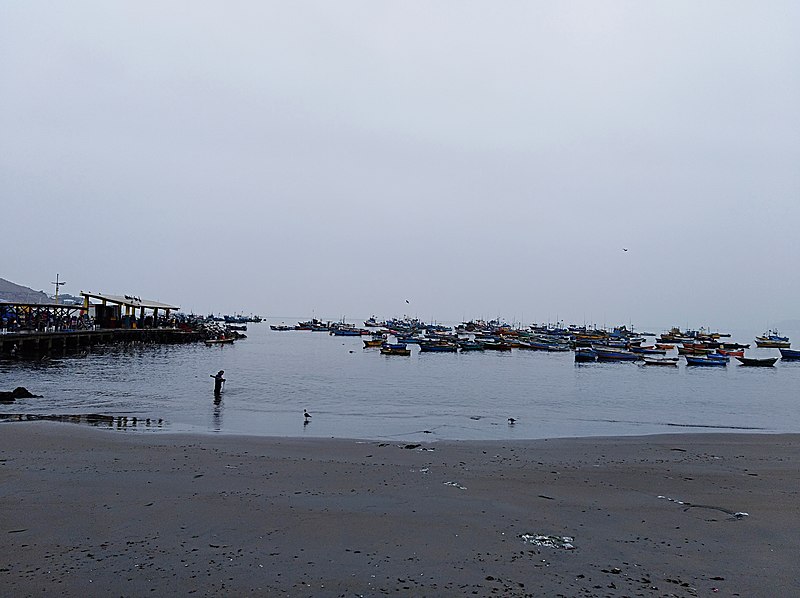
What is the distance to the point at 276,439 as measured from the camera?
16031 millimetres

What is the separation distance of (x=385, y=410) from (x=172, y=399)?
930 cm

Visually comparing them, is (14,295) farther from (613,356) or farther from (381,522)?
(381,522)

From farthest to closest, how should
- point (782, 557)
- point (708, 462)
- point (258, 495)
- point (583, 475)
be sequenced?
point (708, 462) → point (583, 475) → point (258, 495) → point (782, 557)

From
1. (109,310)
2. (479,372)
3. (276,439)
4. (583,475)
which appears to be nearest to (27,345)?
(109,310)

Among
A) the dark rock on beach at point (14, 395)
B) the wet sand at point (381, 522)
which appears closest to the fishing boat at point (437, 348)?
the dark rock on beach at point (14, 395)

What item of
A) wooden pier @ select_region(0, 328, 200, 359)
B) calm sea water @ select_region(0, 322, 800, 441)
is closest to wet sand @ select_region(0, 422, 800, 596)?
calm sea water @ select_region(0, 322, 800, 441)

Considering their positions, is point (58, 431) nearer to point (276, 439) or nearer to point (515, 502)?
point (276, 439)

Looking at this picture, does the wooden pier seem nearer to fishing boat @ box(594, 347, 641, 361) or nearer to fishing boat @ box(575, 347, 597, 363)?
fishing boat @ box(575, 347, 597, 363)

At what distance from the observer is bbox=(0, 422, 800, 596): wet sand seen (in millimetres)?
6516

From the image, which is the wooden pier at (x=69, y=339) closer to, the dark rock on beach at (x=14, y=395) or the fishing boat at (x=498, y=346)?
the dark rock on beach at (x=14, y=395)

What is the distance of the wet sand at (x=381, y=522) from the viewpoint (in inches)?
257

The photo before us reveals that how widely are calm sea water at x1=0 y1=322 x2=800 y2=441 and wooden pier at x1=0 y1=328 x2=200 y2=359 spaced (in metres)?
3.56

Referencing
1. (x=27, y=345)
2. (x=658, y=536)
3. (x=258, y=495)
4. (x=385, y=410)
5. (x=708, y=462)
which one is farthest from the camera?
(x=27, y=345)

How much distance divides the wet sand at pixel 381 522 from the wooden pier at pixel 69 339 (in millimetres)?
35853
